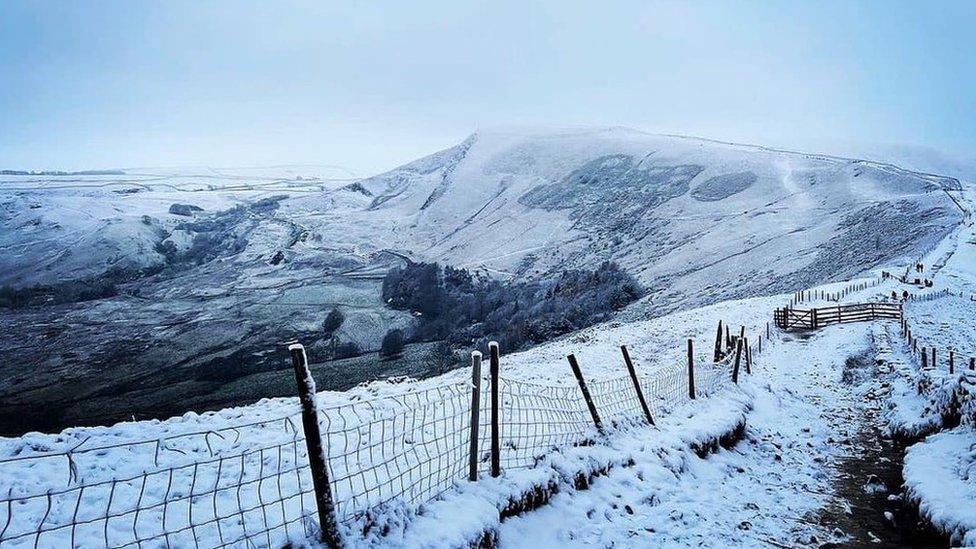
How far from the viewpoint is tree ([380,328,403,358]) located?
3959 centimetres

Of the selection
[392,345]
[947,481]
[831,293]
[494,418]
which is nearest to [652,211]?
[831,293]

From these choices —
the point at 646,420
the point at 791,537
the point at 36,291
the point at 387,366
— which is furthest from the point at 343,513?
the point at 36,291

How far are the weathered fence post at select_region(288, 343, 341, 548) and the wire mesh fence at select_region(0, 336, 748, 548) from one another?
0.10 meters

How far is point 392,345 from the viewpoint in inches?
1597

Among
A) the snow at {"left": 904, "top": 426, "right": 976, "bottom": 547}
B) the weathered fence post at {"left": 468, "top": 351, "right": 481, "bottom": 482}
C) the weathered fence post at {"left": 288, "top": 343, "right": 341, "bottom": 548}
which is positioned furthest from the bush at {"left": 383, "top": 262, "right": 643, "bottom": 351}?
the weathered fence post at {"left": 288, "top": 343, "right": 341, "bottom": 548}

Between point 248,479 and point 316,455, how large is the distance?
350 centimetres

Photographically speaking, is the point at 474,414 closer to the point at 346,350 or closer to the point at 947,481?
the point at 947,481

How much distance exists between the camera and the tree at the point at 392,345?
130 ft

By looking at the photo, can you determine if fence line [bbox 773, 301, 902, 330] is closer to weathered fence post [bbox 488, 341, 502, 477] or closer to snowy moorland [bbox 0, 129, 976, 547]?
snowy moorland [bbox 0, 129, 976, 547]

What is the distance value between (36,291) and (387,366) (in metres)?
55.7

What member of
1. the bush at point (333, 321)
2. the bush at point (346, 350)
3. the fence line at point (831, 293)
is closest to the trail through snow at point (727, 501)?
the fence line at point (831, 293)

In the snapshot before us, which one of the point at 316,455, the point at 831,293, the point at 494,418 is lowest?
the point at 831,293

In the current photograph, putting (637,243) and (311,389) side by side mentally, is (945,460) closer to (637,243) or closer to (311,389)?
(311,389)

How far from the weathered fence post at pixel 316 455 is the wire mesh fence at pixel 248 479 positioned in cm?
10
